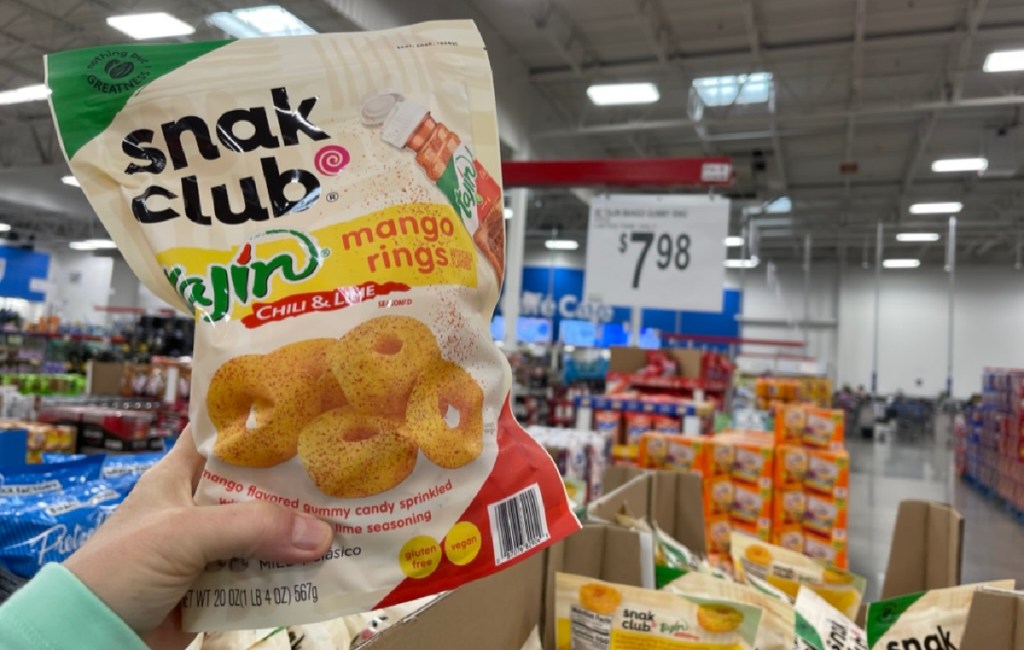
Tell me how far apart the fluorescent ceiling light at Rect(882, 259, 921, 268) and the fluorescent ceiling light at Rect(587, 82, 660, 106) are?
553 inches

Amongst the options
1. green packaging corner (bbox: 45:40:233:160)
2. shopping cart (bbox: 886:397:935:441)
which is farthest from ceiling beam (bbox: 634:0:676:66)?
shopping cart (bbox: 886:397:935:441)

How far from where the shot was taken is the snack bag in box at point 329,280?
64 centimetres

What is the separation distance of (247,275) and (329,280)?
8 centimetres

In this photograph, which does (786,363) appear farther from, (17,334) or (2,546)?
(2,546)

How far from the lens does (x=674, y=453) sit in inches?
133

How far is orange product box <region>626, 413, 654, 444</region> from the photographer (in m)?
3.95

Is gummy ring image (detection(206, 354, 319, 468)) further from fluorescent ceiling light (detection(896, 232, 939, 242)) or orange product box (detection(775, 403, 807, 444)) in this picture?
fluorescent ceiling light (detection(896, 232, 939, 242))

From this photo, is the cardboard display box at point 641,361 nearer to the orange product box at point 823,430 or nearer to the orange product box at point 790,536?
the orange product box at point 823,430

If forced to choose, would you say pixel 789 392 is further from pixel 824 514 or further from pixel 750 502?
pixel 750 502

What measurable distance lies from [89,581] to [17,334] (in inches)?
536

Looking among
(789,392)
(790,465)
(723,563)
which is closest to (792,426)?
(790,465)

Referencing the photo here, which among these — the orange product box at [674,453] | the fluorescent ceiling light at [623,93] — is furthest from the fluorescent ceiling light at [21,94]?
the orange product box at [674,453]

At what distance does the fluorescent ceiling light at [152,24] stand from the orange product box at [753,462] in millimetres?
6662

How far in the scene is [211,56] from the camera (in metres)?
0.72
